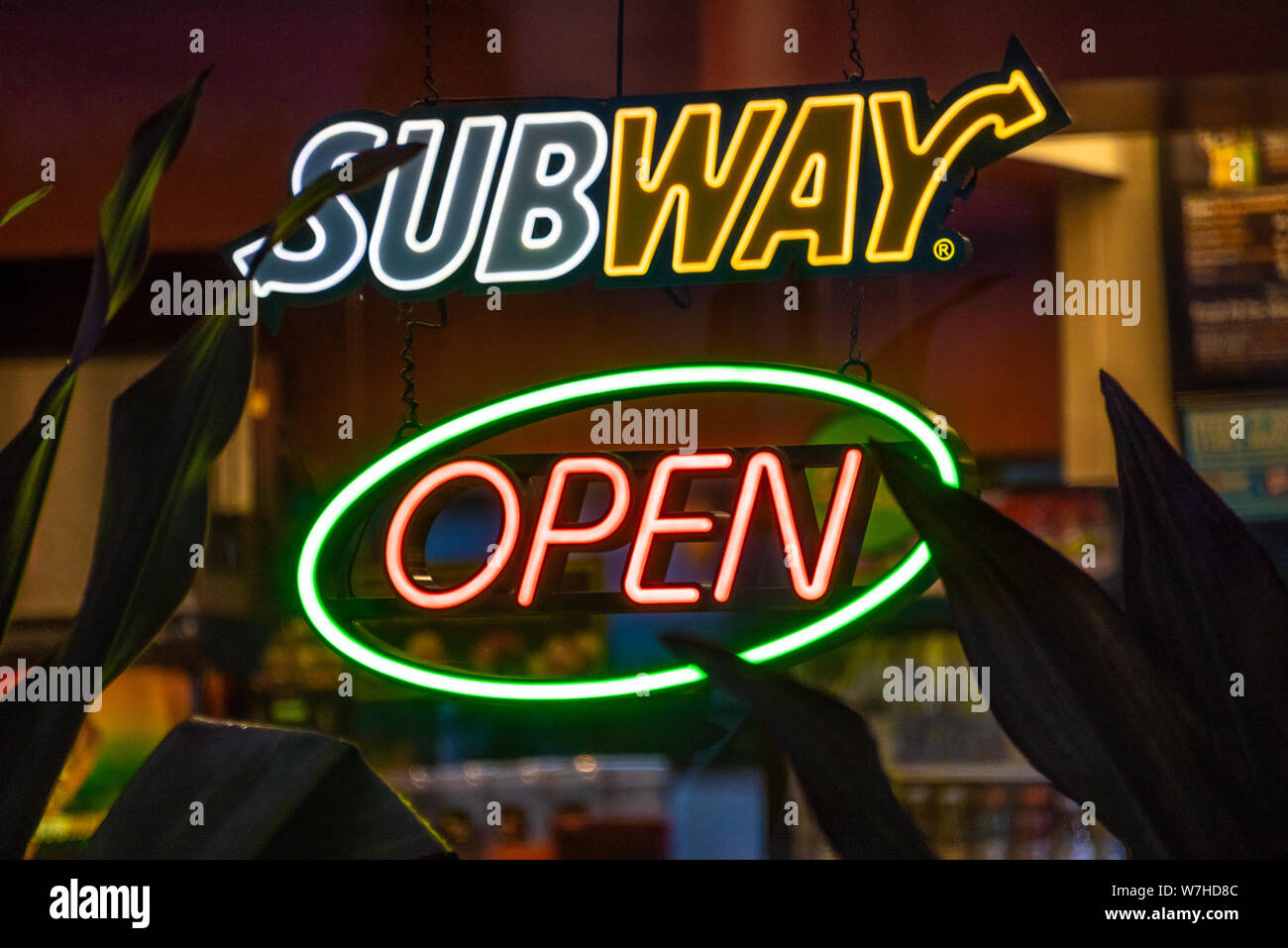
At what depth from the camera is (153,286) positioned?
152 inches

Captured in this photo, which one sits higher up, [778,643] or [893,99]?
[893,99]

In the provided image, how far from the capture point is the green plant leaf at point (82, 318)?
131 centimetres

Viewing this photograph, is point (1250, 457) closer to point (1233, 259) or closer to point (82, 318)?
point (1233, 259)

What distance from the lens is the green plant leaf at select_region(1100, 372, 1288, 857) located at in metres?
1.18

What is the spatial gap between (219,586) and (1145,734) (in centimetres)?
318

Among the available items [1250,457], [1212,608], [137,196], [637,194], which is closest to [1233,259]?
[1250,457]

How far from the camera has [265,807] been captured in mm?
1313

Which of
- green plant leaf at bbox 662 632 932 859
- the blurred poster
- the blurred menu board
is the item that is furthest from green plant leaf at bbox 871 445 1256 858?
the blurred menu board

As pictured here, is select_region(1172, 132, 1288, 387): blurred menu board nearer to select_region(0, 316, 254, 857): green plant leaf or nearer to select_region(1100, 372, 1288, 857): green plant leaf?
select_region(1100, 372, 1288, 857): green plant leaf

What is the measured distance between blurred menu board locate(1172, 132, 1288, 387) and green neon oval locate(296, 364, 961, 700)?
5.41 feet

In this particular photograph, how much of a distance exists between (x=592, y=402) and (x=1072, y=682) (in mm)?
1465
